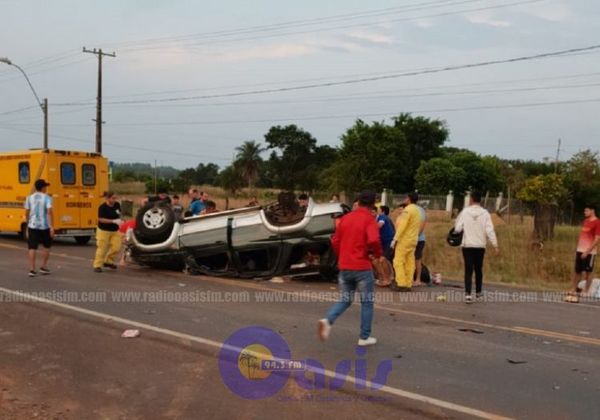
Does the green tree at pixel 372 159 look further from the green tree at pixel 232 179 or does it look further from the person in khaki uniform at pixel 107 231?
the person in khaki uniform at pixel 107 231

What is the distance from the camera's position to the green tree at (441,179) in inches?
1960

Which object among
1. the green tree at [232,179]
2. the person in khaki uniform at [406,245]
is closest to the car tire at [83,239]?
the person in khaki uniform at [406,245]

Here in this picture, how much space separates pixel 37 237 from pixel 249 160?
65.7 metres

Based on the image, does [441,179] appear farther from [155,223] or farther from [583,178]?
[155,223]

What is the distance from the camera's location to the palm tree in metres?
76.2

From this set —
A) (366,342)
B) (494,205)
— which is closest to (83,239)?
(366,342)

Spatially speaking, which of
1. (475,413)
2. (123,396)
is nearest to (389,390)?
(475,413)

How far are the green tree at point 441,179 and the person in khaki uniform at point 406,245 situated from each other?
40167 mm

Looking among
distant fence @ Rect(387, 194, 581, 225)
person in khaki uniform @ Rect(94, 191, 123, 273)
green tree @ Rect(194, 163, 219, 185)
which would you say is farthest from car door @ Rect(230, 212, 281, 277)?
green tree @ Rect(194, 163, 219, 185)

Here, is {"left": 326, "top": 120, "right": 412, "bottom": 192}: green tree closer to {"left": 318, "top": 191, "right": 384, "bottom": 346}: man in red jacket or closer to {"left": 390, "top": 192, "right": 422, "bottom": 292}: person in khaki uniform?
{"left": 390, "top": 192, "right": 422, "bottom": 292}: person in khaki uniform

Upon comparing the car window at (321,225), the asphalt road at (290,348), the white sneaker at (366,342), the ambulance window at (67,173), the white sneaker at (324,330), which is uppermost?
the ambulance window at (67,173)

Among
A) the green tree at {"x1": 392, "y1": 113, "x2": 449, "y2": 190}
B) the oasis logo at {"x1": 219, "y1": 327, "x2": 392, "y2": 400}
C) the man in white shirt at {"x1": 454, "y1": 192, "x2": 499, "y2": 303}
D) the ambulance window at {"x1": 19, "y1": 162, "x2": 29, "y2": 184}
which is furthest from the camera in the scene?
the green tree at {"x1": 392, "y1": 113, "x2": 449, "y2": 190}

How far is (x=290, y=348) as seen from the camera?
6.36 metres

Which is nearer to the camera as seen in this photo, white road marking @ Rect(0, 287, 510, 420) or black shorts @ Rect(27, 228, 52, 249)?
white road marking @ Rect(0, 287, 510, 420)
